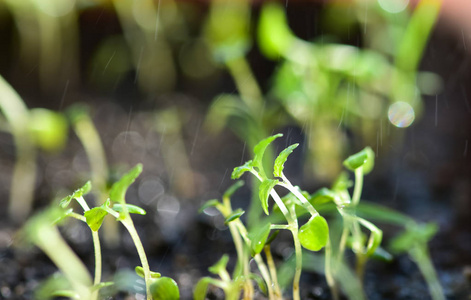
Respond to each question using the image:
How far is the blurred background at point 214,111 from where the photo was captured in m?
0.86

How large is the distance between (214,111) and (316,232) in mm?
759

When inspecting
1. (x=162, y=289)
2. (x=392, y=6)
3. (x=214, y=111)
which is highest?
(x=392, y=6)

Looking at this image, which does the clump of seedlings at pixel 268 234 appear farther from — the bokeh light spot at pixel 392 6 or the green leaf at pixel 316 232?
the bokeh light spot at pixel 392 6

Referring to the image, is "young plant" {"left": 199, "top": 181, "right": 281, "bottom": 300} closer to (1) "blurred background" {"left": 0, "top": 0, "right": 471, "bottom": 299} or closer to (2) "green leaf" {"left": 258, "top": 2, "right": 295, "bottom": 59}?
(1) "blurred background" {"left": 0, "top": 0, "right": 471, "bottom": 299}

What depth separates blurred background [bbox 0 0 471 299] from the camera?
0.86m

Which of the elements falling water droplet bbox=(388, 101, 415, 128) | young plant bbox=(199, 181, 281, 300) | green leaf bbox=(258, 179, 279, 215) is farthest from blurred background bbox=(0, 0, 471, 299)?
green leaf bbox=(258, 179, 279, 215)

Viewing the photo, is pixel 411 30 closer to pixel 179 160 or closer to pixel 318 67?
pixel 318 67

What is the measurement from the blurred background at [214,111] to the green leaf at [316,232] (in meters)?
0.21

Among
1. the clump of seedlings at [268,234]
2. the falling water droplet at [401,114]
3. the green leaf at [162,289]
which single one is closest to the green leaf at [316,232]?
the clump of seedlings at [268,234]

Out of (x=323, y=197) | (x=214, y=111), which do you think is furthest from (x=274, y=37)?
(x=323, y=197)

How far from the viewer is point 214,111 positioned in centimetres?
119

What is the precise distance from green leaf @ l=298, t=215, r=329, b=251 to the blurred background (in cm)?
21

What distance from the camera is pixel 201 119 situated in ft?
4.37

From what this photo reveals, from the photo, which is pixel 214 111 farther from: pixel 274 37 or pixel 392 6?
pixel 392 6
